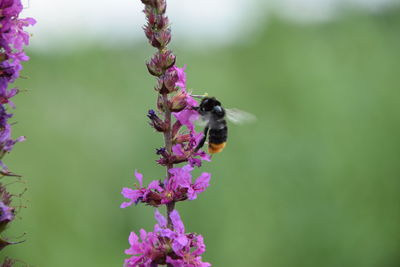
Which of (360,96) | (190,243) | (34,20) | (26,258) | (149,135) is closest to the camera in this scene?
(190,243)

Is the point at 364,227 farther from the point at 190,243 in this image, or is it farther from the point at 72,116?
the point at 190,243

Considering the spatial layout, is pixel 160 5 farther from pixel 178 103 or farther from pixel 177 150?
pixel 177 150

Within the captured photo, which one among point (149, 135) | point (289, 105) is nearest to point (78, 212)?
point (149, 135)

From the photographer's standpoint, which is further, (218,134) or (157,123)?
(218,134)

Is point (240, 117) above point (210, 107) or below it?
below

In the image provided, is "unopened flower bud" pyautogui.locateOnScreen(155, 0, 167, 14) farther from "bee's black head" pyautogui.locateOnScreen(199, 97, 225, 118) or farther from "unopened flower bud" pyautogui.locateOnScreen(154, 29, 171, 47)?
"bee's black head" pyautogui.locateOnScreen(199, 97, 225, 118)

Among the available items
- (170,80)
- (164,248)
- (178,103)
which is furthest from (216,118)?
(164,248)

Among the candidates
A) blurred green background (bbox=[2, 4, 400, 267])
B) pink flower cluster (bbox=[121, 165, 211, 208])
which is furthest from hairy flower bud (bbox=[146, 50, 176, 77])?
blurred green background (bbox=[2, 4, 400, 267])

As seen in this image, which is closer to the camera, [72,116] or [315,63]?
[72,116]
